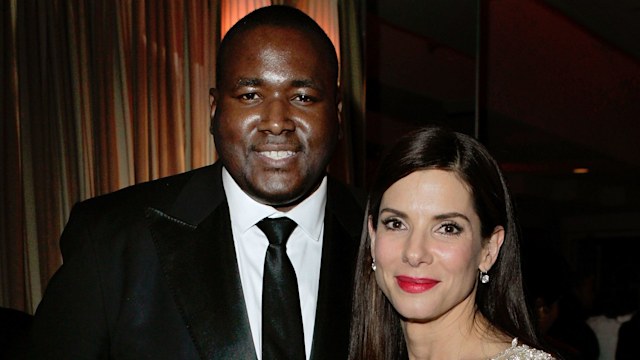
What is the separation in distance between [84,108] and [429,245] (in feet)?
7.12

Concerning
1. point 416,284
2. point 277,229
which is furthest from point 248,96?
point 416,284

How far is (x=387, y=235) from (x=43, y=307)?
2.17 ft

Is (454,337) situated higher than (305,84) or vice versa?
(305,84)

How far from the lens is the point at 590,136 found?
5328 millimetres

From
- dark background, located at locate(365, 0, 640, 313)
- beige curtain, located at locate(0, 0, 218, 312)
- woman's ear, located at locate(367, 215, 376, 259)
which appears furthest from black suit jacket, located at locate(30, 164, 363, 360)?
dark background, located at locate(365, 0, 640, 313)

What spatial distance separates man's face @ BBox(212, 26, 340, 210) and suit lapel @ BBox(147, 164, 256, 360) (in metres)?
0.11

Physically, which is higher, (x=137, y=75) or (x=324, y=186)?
(x=137, y=75)

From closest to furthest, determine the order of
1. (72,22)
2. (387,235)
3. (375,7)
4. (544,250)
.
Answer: (387,235) → (72,22) → (544,250) → (375,7)

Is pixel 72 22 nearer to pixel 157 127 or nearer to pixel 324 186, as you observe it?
pixel 157 127

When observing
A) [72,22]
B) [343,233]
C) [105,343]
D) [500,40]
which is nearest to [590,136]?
[500,40]

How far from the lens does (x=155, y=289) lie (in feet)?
5.86

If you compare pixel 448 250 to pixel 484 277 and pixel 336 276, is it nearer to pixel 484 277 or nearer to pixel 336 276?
pixel 484 277

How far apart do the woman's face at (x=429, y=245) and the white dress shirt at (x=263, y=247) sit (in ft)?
0.75

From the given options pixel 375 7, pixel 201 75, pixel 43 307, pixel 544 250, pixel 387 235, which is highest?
pixel 375 7
